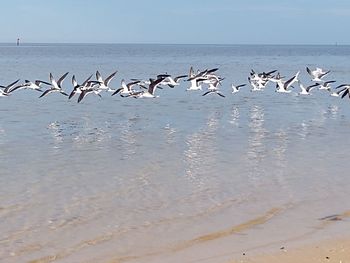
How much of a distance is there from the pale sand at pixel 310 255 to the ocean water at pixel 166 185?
381 mm

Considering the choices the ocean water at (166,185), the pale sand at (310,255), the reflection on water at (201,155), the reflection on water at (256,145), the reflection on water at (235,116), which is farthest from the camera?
the reflection on water at (235,116)

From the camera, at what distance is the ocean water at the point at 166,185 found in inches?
390

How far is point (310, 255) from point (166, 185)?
17.1 ft

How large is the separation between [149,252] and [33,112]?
1857 centimetres

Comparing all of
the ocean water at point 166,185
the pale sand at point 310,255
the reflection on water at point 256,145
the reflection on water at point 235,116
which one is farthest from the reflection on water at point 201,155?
the pale sand at point 310,255

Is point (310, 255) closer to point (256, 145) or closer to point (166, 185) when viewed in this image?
point (166, 185)

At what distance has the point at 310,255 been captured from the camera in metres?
8.84

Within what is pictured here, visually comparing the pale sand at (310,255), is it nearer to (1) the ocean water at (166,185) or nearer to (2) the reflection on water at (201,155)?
(1) the ocean water at (166,185)

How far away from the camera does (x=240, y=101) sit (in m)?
33.2

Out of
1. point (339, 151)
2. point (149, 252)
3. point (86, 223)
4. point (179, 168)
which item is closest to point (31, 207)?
point (86, 223)

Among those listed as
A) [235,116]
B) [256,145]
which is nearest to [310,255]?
[256,145]

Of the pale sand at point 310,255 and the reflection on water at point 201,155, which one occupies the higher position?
the pale sand at point 310,255

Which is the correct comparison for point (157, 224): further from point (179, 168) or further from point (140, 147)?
point (140, 147)

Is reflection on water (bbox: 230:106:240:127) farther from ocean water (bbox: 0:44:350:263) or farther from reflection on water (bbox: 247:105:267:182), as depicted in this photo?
reflection on water (bbox: 247:105:267:182)
